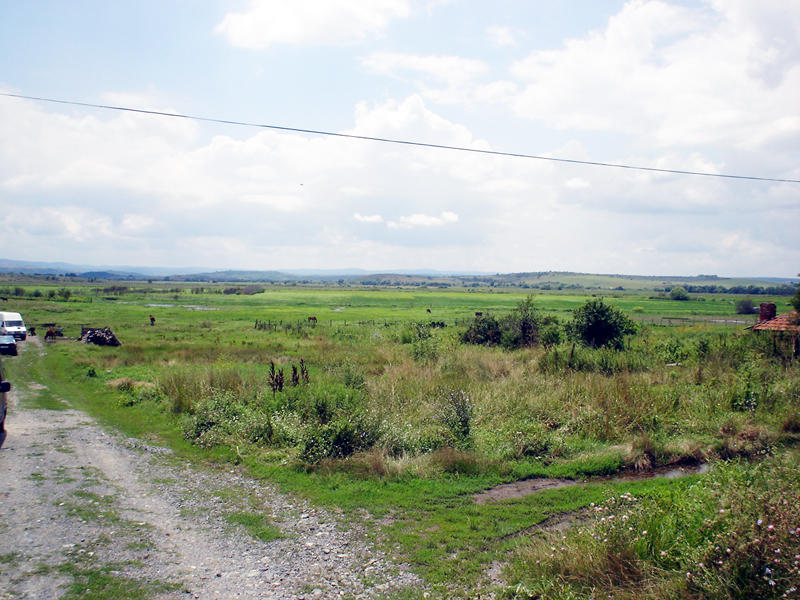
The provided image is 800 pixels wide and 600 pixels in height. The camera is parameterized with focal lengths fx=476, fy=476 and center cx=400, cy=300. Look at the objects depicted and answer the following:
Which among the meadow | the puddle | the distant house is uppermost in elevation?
the distant house

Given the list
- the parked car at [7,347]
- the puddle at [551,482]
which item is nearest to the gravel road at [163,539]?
the puddle at [551,482]

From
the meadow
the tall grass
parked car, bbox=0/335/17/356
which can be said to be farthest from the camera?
parked car, bbox=0/335/17/356

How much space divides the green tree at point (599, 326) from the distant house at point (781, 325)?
6.34 m

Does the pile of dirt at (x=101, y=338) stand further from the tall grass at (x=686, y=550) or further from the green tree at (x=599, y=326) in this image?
the tall grass at (x=686, y=550)

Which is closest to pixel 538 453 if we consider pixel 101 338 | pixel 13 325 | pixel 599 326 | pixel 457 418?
pixel 457 418

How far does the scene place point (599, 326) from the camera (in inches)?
1067

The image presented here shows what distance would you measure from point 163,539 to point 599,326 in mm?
25589

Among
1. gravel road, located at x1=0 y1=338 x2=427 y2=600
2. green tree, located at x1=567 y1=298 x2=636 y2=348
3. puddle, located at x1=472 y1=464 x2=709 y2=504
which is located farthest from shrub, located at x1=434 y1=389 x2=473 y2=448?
green tree, located at x1=567 y1=298 x2=636 y2=348

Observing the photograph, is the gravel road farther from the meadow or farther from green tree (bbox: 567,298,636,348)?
green tree (bbox: 567,298,636,348)

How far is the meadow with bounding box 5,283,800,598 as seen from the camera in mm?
4367

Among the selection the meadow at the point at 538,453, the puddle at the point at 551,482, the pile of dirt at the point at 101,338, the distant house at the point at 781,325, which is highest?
the distant house at the point at 781,325

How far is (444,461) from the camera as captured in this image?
884 cm

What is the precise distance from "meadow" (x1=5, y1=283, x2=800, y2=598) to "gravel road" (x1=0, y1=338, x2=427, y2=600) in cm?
62

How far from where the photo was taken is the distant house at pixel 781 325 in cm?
1695
